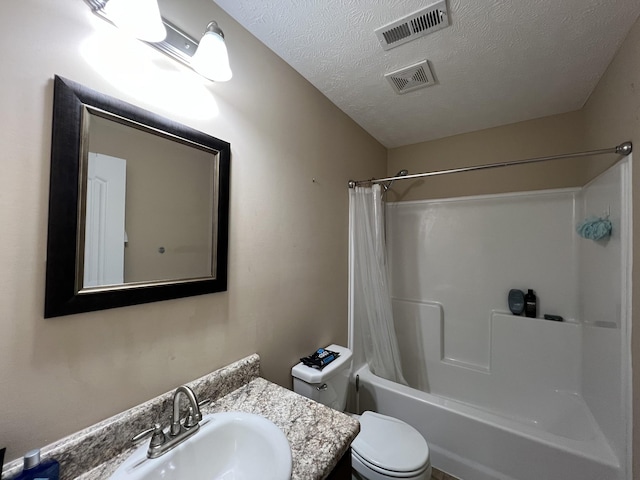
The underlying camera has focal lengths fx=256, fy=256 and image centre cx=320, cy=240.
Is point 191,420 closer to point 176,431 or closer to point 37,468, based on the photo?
point 176,431

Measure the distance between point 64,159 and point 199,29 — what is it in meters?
0.73

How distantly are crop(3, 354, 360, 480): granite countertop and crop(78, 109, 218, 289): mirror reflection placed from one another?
16.1 inches

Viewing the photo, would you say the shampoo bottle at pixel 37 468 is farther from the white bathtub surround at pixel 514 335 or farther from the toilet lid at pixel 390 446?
the white bathtub surround at pixel 514 335

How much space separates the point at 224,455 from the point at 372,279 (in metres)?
1.40

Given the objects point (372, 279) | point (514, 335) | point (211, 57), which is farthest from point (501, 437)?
point (211, 57)

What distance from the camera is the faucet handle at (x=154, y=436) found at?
0.73m

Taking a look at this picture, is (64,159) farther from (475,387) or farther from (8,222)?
(475,387)

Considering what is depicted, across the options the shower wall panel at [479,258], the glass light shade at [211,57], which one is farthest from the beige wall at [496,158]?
the glass light shade at [211,57]

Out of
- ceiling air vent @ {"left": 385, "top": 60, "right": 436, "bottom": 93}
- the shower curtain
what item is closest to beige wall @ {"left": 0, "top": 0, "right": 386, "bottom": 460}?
the shower curtain

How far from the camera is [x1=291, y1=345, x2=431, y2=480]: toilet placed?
1174 millimetres

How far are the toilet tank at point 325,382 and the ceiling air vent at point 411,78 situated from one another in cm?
Result: 167

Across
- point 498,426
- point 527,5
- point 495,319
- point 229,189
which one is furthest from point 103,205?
point 495,319

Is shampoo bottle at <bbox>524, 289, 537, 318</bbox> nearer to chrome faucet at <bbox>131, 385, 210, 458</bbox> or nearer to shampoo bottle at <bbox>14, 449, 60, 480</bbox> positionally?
chrome faucet at <bbox>131, 385, 210, 458</bbox>

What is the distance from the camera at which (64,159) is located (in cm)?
67
